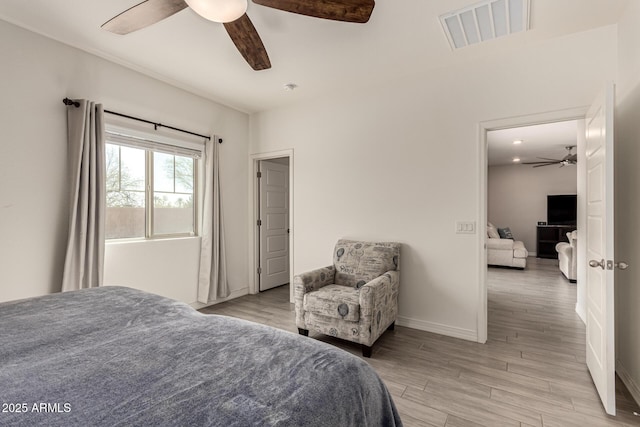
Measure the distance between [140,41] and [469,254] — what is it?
3549 mm

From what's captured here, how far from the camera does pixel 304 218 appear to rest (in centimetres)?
400

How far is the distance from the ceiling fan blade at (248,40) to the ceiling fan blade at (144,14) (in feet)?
0.93

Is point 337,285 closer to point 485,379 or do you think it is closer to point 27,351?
point 485,379

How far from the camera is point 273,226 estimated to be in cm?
486

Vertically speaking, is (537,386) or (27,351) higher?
(27,351)

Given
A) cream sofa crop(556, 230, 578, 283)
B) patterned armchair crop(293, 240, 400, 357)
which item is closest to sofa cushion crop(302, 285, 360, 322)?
patterned armchair crop(293, 240, 400, 357)

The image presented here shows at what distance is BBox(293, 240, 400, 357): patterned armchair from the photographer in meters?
2.57

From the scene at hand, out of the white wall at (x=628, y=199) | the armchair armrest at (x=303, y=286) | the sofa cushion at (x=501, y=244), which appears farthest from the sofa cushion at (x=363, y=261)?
the sofa cushion at (x=501, y=244)

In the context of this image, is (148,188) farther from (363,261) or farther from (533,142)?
(533,142)

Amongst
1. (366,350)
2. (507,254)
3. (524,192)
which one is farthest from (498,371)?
(524,192)

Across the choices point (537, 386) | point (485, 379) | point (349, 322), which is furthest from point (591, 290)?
point (349, 322)

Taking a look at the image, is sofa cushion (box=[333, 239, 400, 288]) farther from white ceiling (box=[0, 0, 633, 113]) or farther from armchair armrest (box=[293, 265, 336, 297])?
white ceiling (box=[0, 0, 633, 113])

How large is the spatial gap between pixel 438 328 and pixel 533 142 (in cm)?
481

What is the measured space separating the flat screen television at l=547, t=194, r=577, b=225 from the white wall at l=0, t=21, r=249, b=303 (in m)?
9.00
